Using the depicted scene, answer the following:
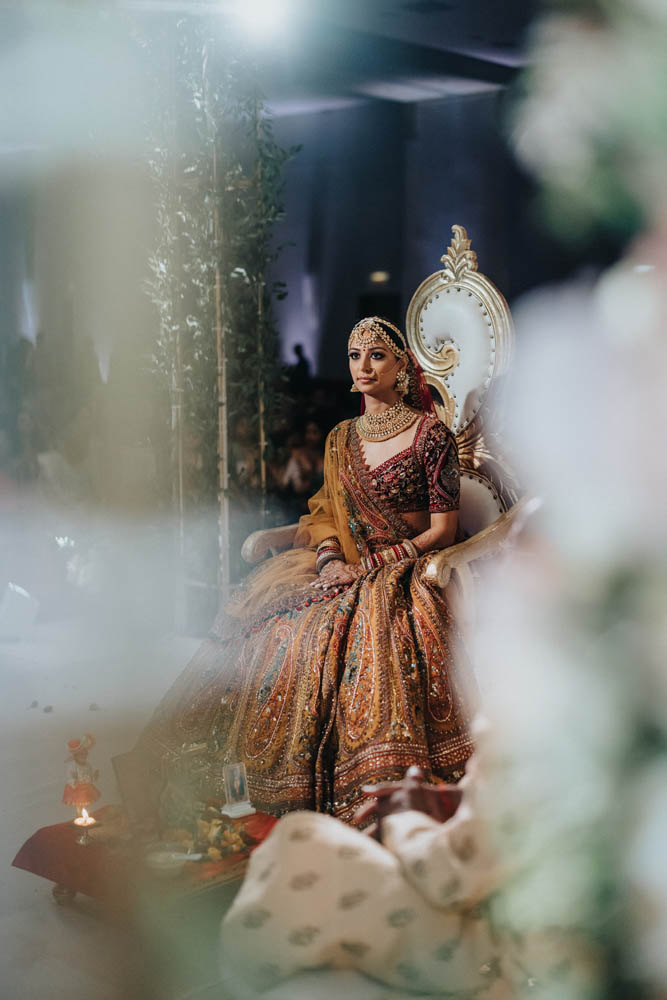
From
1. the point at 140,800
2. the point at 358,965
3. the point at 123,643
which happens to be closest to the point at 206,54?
the point at 123,643

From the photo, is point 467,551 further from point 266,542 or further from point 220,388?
point 220,388

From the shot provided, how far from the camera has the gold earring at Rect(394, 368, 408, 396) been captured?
3.11 metres

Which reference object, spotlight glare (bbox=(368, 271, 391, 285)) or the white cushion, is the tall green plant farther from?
the white cushion

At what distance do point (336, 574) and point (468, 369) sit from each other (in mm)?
978

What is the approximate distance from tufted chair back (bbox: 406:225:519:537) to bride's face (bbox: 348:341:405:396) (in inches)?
16.1

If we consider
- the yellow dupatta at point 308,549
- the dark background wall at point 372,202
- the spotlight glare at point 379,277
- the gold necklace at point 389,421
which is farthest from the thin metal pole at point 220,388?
the gold necklace at point 389,421

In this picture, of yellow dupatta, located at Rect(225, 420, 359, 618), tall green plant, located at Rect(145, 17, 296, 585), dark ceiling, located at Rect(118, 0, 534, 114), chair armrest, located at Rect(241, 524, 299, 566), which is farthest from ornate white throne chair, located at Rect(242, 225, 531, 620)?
tall green plant, located at Rect(145, 17, 296, 585)

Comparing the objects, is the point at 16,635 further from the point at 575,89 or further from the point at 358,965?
the point at 575,89

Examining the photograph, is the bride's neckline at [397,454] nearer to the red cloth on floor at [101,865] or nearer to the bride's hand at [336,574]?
the bride's hand at [336,574]

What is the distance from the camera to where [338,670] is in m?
2.73

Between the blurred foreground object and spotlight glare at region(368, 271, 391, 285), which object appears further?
spotlight glare at region(368, 271, 391, 285)

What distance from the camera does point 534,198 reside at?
484mm

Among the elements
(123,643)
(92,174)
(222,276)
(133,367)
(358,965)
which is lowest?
(123,643)

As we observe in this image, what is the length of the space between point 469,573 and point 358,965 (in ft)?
6.05
